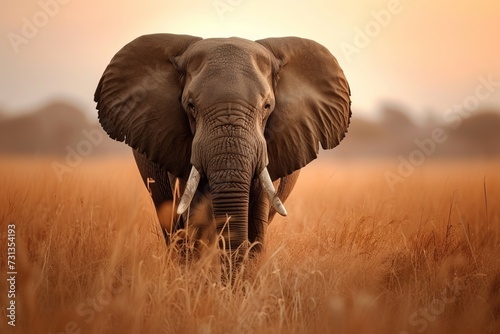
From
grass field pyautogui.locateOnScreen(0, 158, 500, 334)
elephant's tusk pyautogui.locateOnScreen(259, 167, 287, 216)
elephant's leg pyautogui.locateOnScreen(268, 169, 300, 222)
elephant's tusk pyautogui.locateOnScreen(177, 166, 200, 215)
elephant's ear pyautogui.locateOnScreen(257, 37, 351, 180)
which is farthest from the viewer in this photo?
elephant's leg pyautogui.locateOnScreen(268, 169, 300, 222)

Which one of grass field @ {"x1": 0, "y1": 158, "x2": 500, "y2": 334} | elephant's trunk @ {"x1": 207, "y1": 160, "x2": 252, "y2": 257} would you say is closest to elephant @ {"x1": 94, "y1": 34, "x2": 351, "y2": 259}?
elephant's trunk @ {"x1": 207, "y1": 160, "x2": 252, "y2": 257}

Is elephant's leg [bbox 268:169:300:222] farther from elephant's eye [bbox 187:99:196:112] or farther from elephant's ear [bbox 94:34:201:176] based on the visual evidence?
elephant's eye [bbox 187:99:196:112]

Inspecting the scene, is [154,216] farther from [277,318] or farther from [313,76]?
[277,318]

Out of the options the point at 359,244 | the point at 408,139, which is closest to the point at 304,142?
the point at 359,244

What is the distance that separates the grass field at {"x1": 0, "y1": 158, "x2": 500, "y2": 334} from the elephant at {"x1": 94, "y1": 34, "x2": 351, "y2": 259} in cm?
51

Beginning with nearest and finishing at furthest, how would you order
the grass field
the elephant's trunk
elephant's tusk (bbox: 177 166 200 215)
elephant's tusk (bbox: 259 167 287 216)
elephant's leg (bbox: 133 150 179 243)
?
the grass field, the elephant's trunk, elephant's tusk (bbox: 177 166 200 215), elephant's tusk (bbox: 259 167 287 216), elephant's leg (bbox: 133 150 179 243)

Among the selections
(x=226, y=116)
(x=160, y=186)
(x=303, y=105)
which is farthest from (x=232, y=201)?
(x=160, y=186)

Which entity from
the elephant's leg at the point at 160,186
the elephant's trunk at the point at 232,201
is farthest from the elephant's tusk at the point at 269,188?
the elephant's leg at the point at 160,186

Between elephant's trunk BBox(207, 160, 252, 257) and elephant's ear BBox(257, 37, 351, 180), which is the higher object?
elephant's ear BBox(257, 37, 351, 180)

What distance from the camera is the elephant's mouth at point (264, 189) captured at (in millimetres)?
6832

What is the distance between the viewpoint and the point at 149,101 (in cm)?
769

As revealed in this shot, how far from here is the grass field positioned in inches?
196

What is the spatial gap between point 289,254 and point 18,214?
2.55 meters

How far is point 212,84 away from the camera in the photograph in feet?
22.4
